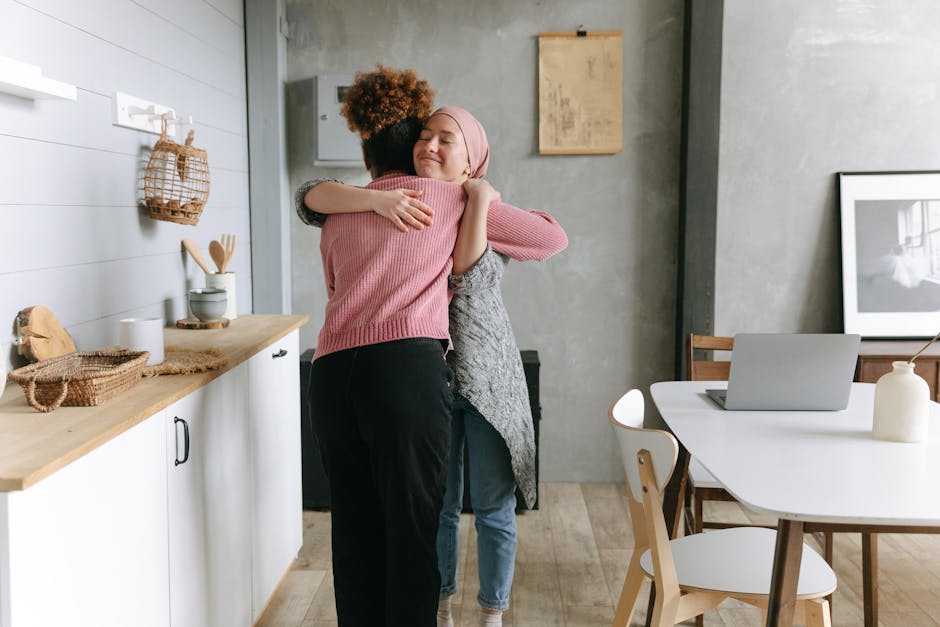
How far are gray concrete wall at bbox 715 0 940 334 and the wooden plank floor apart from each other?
1043mm

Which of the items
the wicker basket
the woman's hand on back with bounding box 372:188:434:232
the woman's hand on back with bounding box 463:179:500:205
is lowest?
the wicker basket

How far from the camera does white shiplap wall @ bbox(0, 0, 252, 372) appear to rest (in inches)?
75.6

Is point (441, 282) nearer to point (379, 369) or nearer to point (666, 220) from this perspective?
point (379, 369)

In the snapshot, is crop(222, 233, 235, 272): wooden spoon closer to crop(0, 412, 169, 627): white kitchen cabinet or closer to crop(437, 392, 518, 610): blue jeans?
crop(437, 392, 518, 610): blue jeans

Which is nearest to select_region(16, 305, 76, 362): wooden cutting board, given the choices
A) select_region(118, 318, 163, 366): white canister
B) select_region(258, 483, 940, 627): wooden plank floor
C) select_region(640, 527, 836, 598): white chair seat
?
select_region(118, 318, 163, 366): white canister

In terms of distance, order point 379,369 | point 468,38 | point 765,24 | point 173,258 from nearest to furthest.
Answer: point 379,369
point 173,258
point 765,24
point 468,38

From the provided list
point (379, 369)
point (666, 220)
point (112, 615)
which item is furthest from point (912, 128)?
point (112, 615)

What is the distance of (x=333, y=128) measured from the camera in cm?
381

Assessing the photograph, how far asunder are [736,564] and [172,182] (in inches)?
75.3

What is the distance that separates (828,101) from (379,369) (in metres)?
2.65

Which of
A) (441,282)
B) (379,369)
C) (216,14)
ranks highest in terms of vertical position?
(216,14)

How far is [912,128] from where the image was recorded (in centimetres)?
357

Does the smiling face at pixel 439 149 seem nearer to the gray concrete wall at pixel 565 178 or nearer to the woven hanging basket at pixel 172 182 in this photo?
the woven hanging basket at pixel 172 182

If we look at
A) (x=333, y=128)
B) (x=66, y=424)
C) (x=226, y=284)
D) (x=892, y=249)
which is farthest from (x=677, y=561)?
(x=333, y=128)
